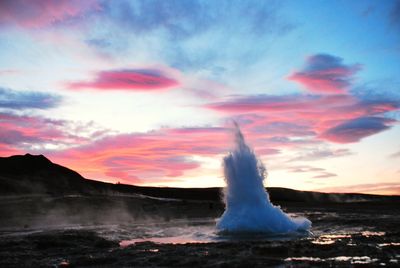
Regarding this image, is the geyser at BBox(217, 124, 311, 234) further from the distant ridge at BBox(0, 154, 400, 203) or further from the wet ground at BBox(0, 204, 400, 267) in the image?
the distant ridge at BBox(0, 154, 400, 203)

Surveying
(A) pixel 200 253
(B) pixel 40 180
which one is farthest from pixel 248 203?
(B) pixel 40 180

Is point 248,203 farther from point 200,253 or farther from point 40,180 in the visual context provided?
point 40,180

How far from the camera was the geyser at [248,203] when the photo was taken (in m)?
24.5

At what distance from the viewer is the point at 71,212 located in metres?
41.3

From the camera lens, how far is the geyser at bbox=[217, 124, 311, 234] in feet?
80.3

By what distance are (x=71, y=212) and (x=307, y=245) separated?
2883cm

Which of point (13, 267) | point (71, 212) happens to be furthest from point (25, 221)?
point (13, 267)

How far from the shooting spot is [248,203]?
84.9 ft

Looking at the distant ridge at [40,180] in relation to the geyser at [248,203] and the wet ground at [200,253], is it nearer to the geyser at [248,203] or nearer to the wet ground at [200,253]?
the geyser at [248,203]

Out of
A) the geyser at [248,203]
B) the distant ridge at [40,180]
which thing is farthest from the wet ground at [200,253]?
the distant ridge at [40,180]

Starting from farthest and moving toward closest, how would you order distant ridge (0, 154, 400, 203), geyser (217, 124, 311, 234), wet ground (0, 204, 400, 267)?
distant ridge (0, 154, 400, 203), geyser (217, 124, 311, 234), wet ground (0, 204, 400, 267)

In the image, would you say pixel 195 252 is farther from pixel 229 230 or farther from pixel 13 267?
pixel 229 230

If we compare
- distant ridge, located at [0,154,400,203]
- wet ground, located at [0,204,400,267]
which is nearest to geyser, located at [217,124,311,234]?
wet ground, located at [0,204,400,267]

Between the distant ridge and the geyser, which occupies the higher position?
the distant ridge
